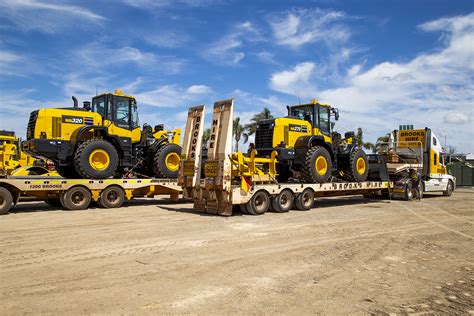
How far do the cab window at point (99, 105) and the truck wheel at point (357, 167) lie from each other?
926 centimetres

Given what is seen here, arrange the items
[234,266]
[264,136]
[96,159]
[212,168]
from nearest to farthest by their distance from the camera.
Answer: [234,266]
[212,168]
[96,159]
[264,136]

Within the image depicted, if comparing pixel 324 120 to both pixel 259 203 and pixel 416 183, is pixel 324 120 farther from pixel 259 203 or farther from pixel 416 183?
pixel 416 183

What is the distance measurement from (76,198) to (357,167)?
1004 centimetres

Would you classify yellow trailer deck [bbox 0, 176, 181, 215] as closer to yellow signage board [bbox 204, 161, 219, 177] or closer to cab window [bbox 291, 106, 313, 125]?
yellow signage board [bbox 204, 161, 219, 177]

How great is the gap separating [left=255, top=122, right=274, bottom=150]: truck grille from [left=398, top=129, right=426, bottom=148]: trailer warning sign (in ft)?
30.5

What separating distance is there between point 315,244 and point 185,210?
6.34 metres

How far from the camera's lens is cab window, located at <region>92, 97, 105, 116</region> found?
581 inches

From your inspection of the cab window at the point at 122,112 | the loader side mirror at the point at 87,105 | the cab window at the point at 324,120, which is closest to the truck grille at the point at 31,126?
the loader side mirror at the point at 87,105

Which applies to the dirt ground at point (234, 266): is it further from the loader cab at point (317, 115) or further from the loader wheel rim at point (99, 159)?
the loader cab at point (317, 115)

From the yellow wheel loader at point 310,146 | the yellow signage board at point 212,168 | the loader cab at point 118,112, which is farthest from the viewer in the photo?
the loader cab at point 118,112

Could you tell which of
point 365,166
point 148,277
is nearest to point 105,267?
point 148,277

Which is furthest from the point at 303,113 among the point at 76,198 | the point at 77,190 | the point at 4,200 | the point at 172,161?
the point at 4,200

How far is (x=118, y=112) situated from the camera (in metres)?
14.9

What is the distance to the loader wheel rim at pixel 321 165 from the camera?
45.0 feet
